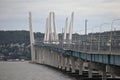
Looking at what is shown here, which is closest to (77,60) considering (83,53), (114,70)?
(83,53)

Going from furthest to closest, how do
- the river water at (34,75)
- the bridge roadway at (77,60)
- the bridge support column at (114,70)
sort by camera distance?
the river water at (34,75) < the bridge roadway at (77,60) < the bridge support column at (114,70)

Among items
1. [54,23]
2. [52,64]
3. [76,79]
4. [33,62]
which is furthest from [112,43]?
[33,62]

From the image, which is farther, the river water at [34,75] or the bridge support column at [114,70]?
the river water at [34,75]

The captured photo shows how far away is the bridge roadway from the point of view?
2242 inches

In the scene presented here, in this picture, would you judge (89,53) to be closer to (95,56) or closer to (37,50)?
(95,56)

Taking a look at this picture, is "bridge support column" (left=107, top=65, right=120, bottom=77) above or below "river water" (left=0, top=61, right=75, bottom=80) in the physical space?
above

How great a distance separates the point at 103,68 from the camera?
2670 inches

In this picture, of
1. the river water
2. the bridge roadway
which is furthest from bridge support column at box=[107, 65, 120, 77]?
the river water

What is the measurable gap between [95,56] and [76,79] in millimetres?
19376

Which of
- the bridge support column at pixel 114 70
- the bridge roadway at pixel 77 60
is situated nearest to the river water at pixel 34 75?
the bridge roadway at pixel 77 60

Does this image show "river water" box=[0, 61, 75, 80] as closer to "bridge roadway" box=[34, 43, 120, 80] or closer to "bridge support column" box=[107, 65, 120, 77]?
"bridge roadway" box=[34, 43, 120, 80]

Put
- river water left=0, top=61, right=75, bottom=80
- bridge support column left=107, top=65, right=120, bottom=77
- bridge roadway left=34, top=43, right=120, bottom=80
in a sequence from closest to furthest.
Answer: bridge support column left=107, top=65, right=120, bottom=77, bridge roadway left=34, top=43, right=120, bottom=80, river water left=0, top=61, right=75, bottom=80

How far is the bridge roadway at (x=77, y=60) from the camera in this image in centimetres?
5694

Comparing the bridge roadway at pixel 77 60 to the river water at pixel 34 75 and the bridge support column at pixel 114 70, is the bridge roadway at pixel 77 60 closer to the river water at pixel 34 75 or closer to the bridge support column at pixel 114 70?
the bridge support column at pixel 114 70
